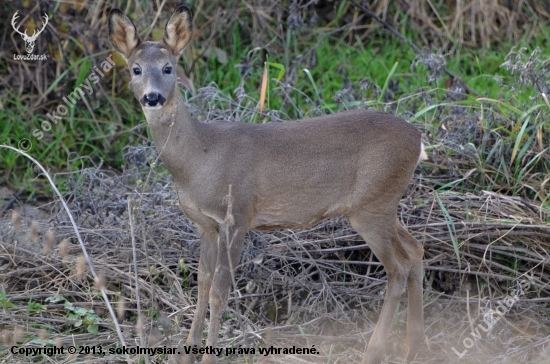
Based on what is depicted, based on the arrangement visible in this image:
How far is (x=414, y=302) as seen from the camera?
524 centimetres

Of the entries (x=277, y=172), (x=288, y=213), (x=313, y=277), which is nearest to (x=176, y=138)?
(x=277, y=172)

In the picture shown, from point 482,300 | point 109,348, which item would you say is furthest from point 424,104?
point 109,348

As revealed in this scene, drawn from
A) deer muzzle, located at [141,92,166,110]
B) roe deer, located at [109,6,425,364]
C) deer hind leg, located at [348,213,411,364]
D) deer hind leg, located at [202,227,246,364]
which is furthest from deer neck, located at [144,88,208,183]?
deer hind leg, located at [348,213,411,364]

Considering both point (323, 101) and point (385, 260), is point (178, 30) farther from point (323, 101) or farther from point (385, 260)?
point (323, 101)

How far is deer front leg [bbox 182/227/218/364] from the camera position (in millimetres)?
5051

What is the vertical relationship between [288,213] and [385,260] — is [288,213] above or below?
above

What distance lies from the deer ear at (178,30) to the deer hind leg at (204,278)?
3.60 ft

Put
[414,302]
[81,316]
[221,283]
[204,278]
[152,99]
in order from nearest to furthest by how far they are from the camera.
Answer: [152,99]
[221,283]
[204,278]
[414,302]
[81,316]

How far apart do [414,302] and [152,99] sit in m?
2.04

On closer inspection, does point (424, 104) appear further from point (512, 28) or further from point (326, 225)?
point (512, 28)

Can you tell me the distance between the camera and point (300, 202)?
5039mm

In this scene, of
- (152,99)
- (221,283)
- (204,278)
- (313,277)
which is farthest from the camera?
(313,277)

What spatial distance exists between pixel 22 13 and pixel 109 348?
12.9 feet

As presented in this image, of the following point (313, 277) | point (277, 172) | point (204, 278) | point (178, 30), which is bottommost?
point (313, 277)
